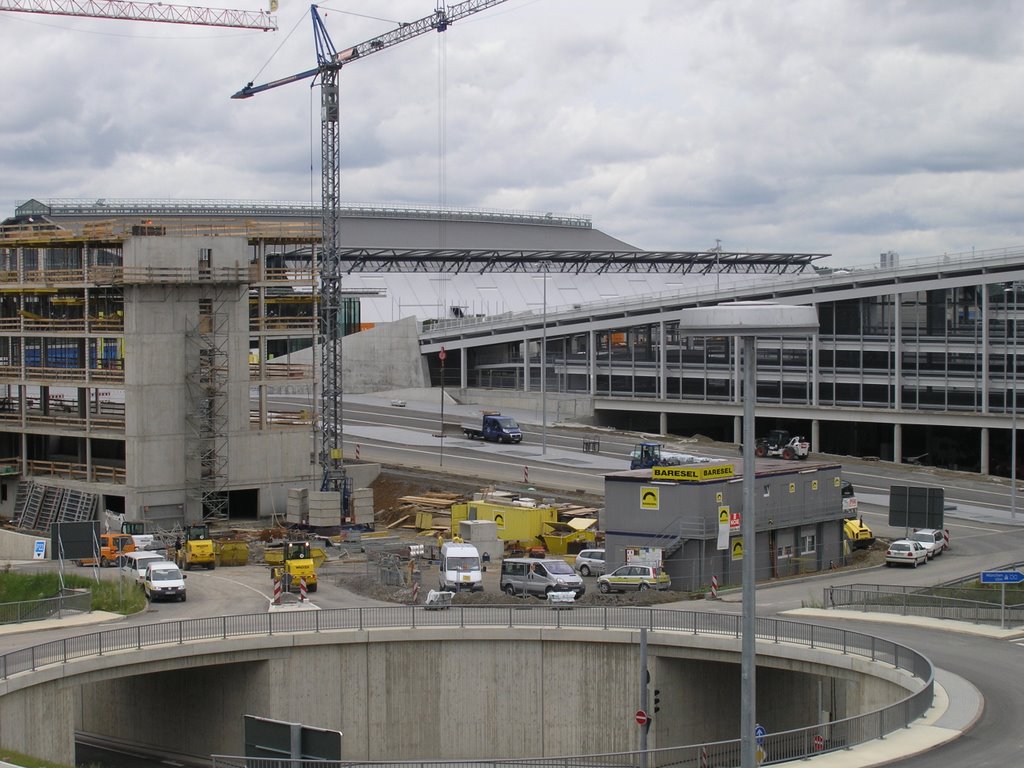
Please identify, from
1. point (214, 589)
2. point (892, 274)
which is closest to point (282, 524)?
point (214, 589)

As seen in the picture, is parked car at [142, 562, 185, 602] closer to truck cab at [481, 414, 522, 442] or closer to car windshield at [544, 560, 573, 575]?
car windshield at [544, 560, 573, 575]

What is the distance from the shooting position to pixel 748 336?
1845 cm

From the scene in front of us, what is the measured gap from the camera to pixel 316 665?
35031mm

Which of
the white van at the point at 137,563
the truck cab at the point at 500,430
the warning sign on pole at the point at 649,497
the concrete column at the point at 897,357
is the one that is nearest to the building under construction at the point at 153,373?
the white van at the point at 137,563

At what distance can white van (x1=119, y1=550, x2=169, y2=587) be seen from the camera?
140 feet

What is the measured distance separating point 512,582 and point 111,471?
2669cm

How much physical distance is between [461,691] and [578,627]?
3.72 m

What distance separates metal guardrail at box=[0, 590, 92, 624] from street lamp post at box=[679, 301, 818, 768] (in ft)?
79.0

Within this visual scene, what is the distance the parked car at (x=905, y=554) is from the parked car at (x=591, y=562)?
10.1m

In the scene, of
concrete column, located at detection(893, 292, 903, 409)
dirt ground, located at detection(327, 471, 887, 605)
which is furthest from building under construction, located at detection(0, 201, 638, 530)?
concrete column, located at detection(893, 292, 903, 409)

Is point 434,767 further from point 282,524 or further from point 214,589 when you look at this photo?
point 282,524

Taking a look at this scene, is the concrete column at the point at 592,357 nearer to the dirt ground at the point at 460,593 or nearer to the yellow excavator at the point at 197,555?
the dirt ground at the point at 460,593

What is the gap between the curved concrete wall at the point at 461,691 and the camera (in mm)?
34656

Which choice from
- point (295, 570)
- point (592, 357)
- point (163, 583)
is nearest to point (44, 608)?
point (163, 583)
